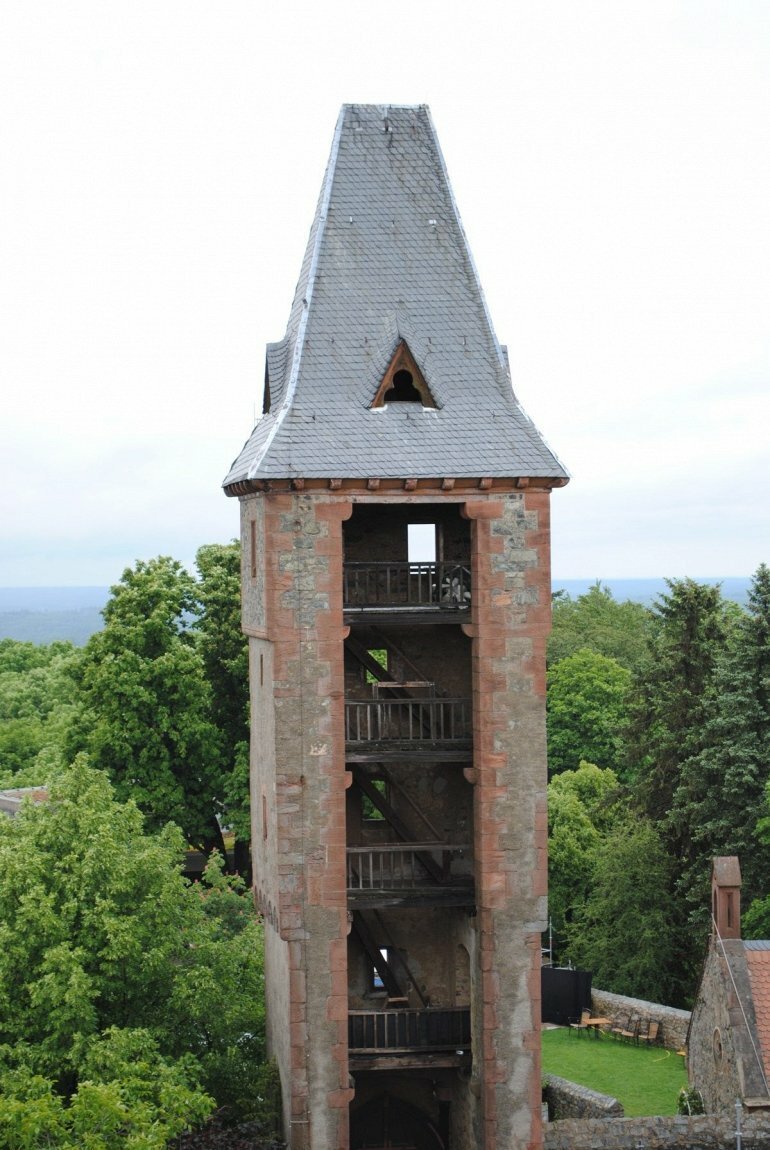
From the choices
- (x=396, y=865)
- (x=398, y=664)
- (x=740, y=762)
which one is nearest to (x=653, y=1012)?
(x=740, y=762)

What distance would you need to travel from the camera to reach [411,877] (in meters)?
27.0

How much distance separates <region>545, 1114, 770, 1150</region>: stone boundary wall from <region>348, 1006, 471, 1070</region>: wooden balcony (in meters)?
3.24

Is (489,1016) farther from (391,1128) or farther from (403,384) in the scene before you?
(403,384)

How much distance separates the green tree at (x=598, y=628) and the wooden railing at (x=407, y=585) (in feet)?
152

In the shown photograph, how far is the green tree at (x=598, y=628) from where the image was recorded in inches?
3305

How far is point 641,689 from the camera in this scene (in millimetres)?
50281

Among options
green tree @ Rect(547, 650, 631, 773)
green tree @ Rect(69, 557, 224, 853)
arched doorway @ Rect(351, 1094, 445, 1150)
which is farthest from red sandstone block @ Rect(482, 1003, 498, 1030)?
green tree @ Rect(547, 650, 631, 773)

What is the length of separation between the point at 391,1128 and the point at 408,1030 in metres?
3.15

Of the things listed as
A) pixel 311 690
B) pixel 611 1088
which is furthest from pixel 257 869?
pixel 611 1088

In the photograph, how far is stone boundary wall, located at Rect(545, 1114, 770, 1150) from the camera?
28141 mm

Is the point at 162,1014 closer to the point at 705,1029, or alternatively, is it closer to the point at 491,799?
the point at 491,799

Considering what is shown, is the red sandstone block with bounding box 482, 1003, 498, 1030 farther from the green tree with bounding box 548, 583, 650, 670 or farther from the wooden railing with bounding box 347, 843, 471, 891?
the green tree with bounding box 548, 583, 650, 670

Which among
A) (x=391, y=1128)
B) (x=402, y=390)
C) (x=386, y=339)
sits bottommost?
(x=391, y=1128)

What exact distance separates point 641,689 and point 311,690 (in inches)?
1059
